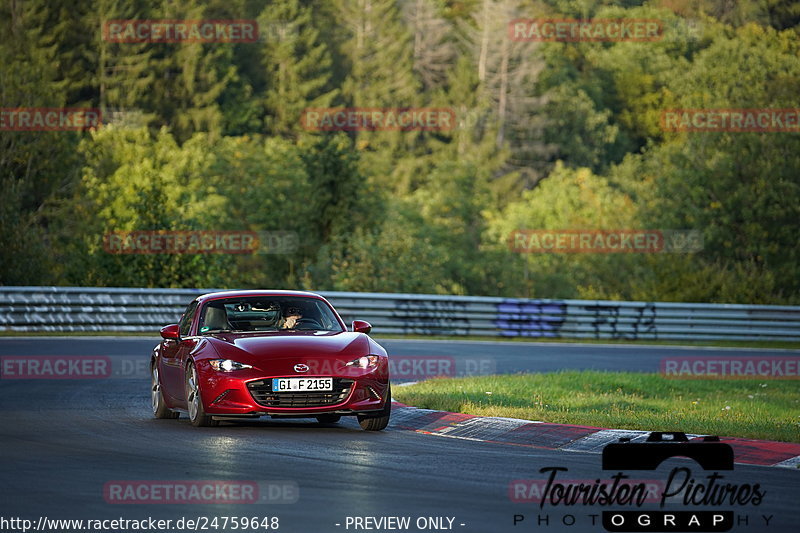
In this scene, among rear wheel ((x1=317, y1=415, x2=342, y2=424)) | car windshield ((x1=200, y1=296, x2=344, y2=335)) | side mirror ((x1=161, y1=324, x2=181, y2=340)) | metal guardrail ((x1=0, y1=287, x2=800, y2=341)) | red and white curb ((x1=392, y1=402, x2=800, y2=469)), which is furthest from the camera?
metal guardrail ((x1=0, y1=287, x2=800, y2=341))

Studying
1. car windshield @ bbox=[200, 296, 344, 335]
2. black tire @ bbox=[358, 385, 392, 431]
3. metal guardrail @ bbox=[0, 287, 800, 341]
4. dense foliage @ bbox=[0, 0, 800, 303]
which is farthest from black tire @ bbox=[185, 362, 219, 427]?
dense foliage @ bbox=[0, 0, 800, 303]

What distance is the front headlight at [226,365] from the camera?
14.5 metres

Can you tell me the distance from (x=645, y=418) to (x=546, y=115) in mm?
83014

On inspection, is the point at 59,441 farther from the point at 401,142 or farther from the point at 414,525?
the point at 401,142

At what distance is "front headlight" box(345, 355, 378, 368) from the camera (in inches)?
578

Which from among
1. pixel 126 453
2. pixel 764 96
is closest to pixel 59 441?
pixel 126 453

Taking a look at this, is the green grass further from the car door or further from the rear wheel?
the car door

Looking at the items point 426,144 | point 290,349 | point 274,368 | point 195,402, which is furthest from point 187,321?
point 426,144

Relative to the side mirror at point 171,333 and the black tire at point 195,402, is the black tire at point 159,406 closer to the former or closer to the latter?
the side mirror at point 171,333

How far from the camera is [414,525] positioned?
920 centimetres

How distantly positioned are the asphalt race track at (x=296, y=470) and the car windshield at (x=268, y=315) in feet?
3.26

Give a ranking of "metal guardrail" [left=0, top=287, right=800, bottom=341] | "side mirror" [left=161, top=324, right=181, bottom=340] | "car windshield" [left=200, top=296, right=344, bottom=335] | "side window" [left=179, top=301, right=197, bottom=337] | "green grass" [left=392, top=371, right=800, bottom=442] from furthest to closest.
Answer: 1. "metal guardrail" [left=0, top=287, right=800, bottom=341]
2. "side window" [left=179, top=301, right=197, bottom=337]
3. "side mirror" [left=161, top=324, right=181, bottom=340]
4. "car windshield" [left=200, top=296, right=344, bottom=335]
5. "green grass" [left=392, top=371, right=800, bottom=442]

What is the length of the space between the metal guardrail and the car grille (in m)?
18.2

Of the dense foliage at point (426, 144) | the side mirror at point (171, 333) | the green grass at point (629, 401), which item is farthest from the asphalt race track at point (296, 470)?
the dense foliage at point (426, 144)
